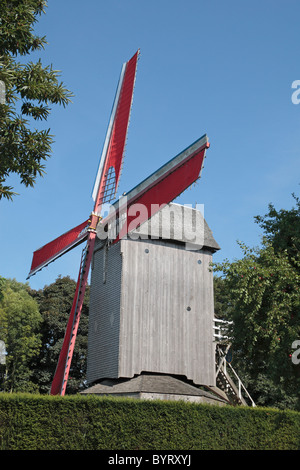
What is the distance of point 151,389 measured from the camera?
70.1 feet

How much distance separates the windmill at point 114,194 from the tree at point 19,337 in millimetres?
14914

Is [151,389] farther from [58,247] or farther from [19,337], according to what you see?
[19,337]

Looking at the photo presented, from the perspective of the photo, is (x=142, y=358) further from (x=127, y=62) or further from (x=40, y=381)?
(x=40, y=381)

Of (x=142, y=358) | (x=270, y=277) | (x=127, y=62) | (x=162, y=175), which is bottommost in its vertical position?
(x=142, y=358)

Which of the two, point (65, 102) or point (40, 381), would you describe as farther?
point (40, 381)

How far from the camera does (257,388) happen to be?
3469cm

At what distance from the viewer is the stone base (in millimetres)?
21266

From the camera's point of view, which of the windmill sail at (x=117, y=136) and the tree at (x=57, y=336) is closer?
the windmill sail at (x=117, y=136)

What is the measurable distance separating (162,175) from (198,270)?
288 inches

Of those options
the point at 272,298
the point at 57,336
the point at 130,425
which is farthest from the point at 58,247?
the point at 57,336

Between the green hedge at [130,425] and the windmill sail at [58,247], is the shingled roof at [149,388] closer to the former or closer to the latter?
the windmill sail at [58,247]

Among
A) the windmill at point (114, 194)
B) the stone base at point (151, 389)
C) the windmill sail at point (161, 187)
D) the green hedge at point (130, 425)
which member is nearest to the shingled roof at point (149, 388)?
the stone base at point (151, 389)

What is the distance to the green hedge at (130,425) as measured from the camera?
11.6 metres
